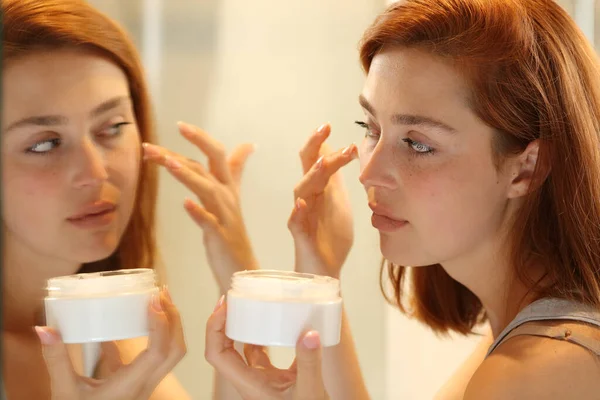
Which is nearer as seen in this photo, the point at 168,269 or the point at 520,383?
the point at 520,383

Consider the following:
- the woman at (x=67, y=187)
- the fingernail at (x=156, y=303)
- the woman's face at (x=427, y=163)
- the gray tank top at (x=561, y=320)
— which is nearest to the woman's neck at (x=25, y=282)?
the woman at (x=67, y=187)

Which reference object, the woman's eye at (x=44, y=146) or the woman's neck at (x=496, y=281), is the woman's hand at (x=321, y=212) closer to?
the woman's neck at (x=496, y=281)

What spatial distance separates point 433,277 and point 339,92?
272 millimetres

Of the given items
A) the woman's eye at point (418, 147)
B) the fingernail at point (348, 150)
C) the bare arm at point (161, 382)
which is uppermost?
the woman's eye at point (418, 147)

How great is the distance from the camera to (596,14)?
81 cm

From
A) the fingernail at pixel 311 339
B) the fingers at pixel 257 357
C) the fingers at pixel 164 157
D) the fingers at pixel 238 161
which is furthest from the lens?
the fingers at pixel 238 161

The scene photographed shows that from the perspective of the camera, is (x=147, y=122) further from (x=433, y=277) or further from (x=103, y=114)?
(x=433, y=277)

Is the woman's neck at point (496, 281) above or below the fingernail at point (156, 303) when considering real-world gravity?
below

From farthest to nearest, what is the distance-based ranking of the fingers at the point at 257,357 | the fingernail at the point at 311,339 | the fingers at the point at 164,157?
the fingers at the point at 164,157 < the fingers at the point at 257,357 < the fingernail at the point at 311,339

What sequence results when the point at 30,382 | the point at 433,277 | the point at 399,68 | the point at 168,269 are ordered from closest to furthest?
the point at 30,382 → the point at 399,68 → the point at 168,269 → the point at 433,277

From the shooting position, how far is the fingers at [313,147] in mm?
861

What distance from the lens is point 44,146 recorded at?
639 mm

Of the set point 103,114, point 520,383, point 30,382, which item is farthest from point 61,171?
point 520,383

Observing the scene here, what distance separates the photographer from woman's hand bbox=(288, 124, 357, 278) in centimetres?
84
